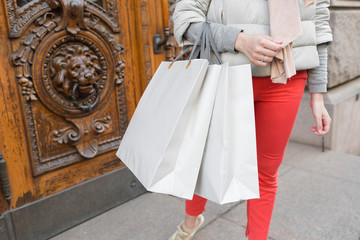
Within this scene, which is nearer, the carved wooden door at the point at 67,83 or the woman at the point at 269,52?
the woman at the point at 269,52

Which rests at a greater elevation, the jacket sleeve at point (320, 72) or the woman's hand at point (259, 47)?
the woman's hand at point (259, 47)

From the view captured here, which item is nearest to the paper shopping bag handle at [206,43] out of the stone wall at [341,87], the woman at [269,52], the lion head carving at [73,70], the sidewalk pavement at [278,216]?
the woman at [269,52]

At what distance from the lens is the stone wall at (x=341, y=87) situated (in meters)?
3.49

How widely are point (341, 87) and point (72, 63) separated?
10.4 feet

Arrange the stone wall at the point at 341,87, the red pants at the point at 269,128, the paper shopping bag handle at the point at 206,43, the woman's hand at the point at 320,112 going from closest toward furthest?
the paper shopping bag handle at the point at 206,43 → the red pants at the point at 269,128 → the woman's hand at the point at 320,112 → the stone wall at the point at 341,87

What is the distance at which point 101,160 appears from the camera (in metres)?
2.39

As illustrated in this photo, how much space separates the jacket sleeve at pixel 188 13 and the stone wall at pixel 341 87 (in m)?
2.55

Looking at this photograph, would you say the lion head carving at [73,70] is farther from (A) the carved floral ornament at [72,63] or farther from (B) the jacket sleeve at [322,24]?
(B) the jacket sleeve at [322,24]

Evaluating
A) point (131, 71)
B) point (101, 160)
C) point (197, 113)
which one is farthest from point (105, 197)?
point (197, 113)

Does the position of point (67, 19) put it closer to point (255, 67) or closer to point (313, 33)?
point (255, 67)

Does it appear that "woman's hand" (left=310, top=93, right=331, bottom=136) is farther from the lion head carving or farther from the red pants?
the lion head carving

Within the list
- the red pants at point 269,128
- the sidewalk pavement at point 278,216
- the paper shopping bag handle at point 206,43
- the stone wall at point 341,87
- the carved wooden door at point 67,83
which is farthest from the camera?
the stone wall at point 341,87

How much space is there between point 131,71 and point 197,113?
139 cm

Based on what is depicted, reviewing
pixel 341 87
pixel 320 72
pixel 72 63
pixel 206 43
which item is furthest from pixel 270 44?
pixel 341 87
